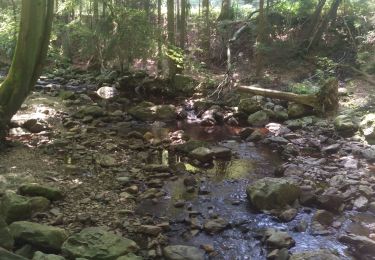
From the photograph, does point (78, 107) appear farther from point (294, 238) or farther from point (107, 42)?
point (294, 238)

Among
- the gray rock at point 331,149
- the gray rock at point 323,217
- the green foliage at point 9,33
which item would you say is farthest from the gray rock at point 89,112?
the gray rock at point 323,217

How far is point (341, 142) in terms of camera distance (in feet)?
32.1

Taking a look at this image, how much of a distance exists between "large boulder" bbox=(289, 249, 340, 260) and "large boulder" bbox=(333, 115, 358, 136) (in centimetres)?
606

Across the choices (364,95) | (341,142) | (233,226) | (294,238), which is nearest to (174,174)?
(233,226)

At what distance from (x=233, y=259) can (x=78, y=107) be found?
28.4 feet

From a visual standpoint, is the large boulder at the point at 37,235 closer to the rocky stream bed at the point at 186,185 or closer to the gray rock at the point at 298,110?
the rocky stream bed at the point at 186,185

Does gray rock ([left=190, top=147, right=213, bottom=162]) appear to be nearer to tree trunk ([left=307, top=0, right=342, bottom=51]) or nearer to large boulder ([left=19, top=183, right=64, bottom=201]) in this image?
large boulder ([left=19, top=183, right=64, bottom=201])

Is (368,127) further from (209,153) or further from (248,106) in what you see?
(209,153)

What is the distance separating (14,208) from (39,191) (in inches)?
29.7

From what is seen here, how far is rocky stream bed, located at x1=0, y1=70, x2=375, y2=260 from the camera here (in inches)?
199

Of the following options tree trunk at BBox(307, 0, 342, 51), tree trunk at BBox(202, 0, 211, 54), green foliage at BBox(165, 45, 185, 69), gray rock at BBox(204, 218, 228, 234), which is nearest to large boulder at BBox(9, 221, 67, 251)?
gray rock at BBox(204, 218, 228, 234)

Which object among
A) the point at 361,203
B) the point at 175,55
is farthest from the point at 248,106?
the point at 361,203

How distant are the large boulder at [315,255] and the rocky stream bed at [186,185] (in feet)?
0.05

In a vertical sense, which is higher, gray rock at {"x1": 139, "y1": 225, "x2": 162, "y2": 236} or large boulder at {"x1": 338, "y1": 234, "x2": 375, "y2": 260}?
gray rock at {"x1": 139, "y1": 225, "x2": 162, "y2": 236}
